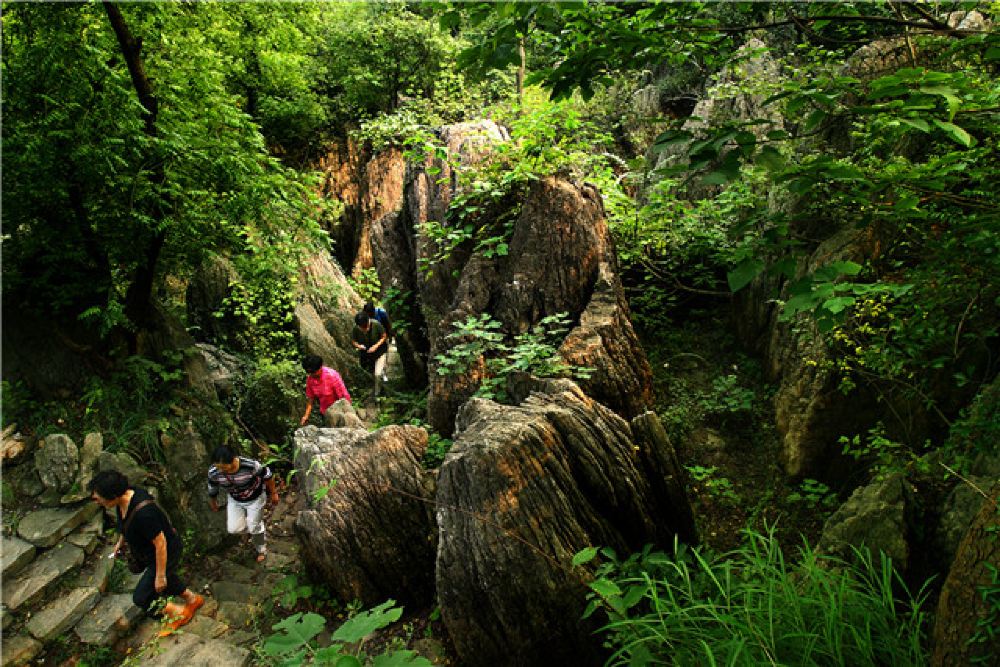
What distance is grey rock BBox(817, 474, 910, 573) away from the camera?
3006 millimetres

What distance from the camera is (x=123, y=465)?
5.85 m

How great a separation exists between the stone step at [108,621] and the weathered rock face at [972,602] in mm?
6491

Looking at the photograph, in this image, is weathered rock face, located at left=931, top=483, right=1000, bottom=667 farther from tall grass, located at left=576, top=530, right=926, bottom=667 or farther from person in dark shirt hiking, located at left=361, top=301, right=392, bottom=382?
person in dark shirt hiking, located at left=361, top=301, right=392, bottom=382

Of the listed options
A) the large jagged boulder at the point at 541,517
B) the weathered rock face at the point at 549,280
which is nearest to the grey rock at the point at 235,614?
the large jagged boulder at the point at 541,517

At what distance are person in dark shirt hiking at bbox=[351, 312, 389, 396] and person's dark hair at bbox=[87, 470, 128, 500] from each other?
4141mm

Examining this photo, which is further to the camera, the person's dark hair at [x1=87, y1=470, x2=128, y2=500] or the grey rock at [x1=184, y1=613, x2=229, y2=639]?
the grey rock at [x1=184, y1=613, x2=229, y2=639]

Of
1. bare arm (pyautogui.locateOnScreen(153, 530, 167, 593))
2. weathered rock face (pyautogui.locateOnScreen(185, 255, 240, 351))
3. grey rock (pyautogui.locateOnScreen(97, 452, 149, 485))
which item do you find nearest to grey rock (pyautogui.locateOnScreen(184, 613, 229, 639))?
bare arm (pyautogui.locateOnScreen(153, 530, 167, 593))

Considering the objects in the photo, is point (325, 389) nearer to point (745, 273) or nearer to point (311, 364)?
point (311, 364)

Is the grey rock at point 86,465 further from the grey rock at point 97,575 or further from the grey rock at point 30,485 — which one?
the grey rock at point 97,575

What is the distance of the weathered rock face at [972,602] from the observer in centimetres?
176

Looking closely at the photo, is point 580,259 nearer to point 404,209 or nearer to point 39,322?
point 404,209

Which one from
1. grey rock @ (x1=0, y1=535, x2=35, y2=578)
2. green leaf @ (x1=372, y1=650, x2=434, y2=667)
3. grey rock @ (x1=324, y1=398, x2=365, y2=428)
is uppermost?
green leaf @ (x1=372, y1=650, x2=434, y2=667)

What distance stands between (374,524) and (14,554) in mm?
3694

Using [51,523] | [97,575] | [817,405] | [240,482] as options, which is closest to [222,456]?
[240,482]
